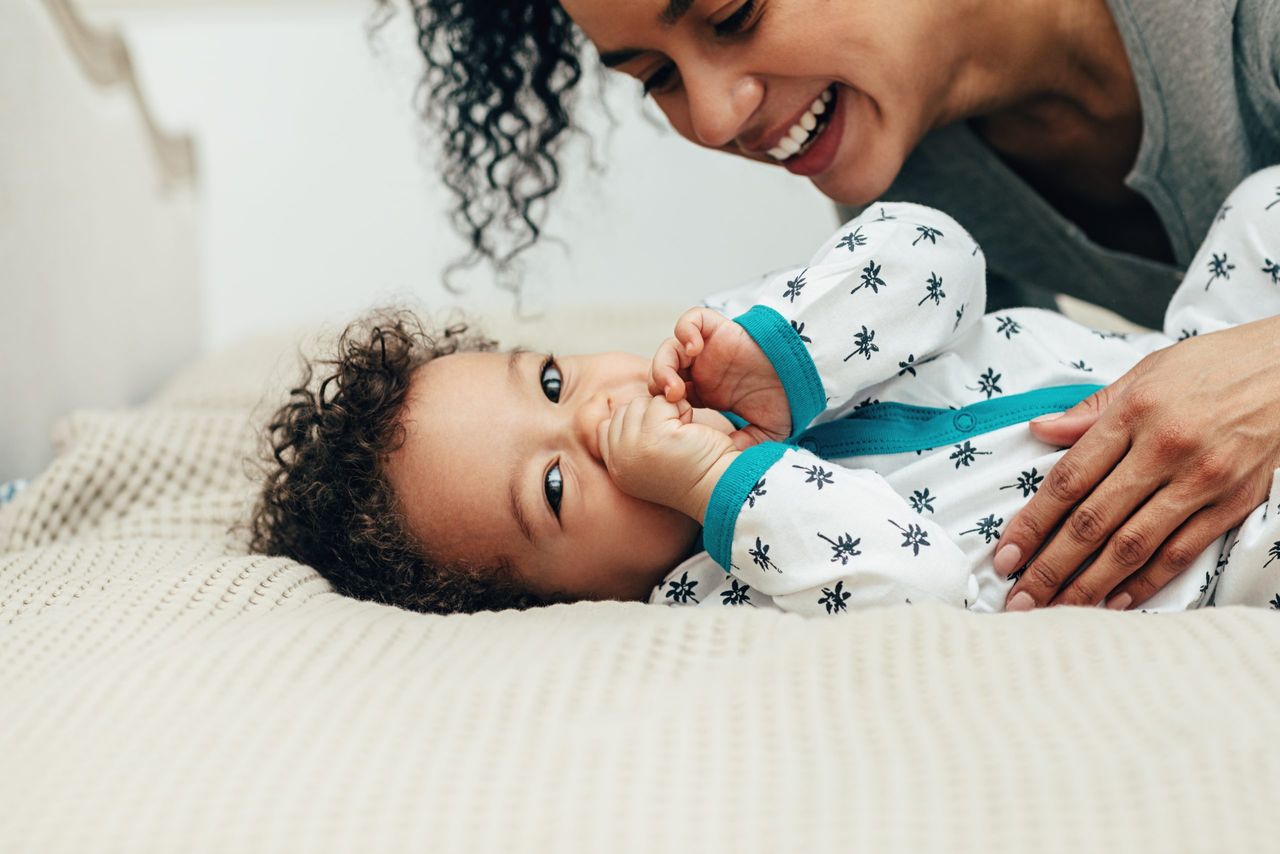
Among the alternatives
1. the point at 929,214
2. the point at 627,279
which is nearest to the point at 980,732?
the point at 929,214

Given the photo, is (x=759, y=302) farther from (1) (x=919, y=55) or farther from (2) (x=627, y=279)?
(2) (x=627, y=279)

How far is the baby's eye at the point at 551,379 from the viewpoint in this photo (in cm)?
115

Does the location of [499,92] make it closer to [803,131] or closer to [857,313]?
[803,131]

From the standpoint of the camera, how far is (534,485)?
3.59 feet

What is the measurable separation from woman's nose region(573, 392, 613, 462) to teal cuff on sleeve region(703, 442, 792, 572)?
15 cm

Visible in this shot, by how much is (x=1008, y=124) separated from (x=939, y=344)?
0.54m

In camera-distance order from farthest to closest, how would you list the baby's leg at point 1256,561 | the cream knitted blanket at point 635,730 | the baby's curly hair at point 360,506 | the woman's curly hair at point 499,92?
the woman's curly hair at point 499,92 → the baby's curly hair at point 360,506 → the baby's leg at point 1256,561 → the cream knitted blanket at point 635,730

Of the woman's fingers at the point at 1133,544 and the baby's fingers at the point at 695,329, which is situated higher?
the baby's fingers at the point at 695,329

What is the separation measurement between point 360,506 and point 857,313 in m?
0.55

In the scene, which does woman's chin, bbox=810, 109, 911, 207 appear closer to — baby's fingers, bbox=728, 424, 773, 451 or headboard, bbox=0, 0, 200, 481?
baby's fingers, bbox=728, 424, 773, 451

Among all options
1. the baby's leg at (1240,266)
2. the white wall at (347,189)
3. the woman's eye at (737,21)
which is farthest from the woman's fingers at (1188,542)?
the white wall at (347,189)

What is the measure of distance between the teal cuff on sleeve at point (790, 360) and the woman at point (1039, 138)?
0.21 meters

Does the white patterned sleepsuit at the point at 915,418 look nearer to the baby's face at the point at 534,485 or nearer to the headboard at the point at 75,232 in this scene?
the baby's face at the point at 534,485

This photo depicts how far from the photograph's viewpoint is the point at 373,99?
9.44 ft
